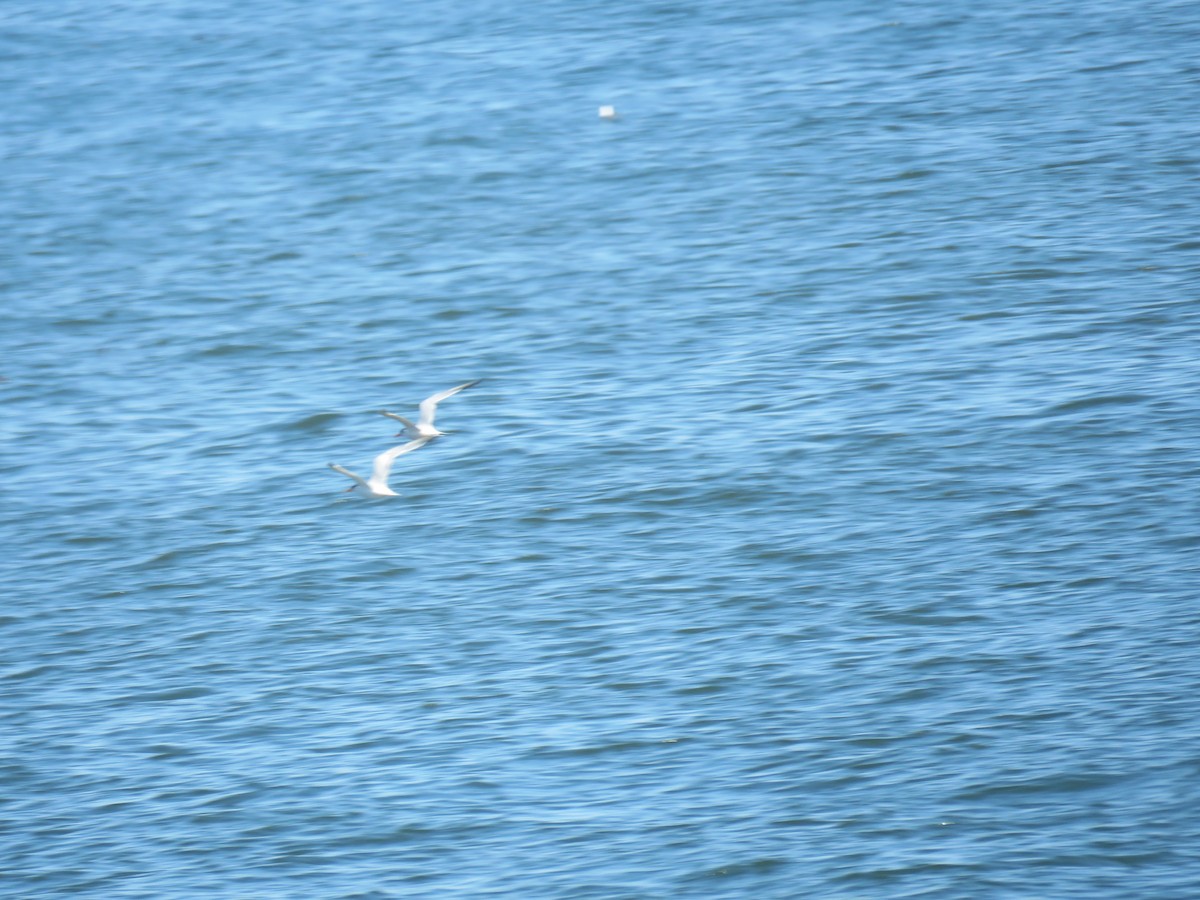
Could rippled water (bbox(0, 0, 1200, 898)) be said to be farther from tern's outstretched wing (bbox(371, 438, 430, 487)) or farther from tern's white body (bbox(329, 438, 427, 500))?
tern's outstretched wing (bbox(371, 438, 430, 487))

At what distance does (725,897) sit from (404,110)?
1935cm

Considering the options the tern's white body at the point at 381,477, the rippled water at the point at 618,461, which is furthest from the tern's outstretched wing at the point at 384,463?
the rippled water at the point at 618,461

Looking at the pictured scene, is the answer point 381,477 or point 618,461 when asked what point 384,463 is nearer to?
point 381,477

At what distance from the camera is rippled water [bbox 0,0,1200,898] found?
507 inches

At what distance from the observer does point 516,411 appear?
19.6m

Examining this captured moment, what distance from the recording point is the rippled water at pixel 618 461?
1288 centimetres

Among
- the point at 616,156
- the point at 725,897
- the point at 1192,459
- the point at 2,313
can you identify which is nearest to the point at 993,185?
the point at 616,156

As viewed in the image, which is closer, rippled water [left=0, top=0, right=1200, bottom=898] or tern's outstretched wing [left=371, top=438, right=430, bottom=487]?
rippled water [left=0, top=0, right=1200, bottom=898]

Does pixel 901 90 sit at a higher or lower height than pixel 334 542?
higher

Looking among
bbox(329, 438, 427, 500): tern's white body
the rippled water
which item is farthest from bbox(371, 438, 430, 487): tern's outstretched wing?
the rippled water

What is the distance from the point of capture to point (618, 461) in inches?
722

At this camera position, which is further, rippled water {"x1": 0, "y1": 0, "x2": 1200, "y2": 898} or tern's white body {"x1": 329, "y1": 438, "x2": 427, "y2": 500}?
tern's white body {"x1": 329, "y1": 438, "x2": 427, "y2": 500}

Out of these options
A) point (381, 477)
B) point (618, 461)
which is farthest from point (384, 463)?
point (618, 461)

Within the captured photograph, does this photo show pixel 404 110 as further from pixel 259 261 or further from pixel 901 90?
pixel 901 90
